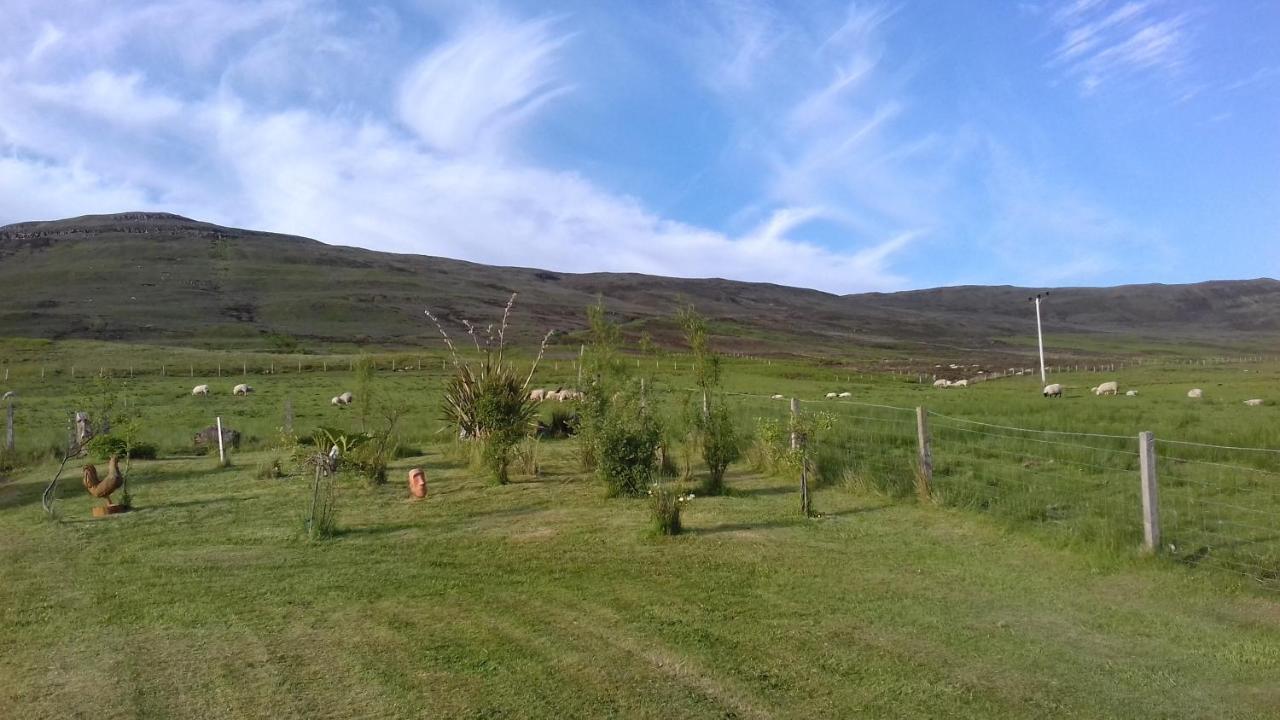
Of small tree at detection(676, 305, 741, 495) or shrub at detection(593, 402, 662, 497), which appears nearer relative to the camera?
shrub at detection(593, 402, 662, 497)

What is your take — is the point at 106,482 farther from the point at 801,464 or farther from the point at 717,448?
the point at 801,464

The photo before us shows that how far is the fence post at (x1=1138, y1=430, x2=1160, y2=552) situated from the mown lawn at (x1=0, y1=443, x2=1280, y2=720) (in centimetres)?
42

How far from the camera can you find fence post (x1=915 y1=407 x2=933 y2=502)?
10.9 metres

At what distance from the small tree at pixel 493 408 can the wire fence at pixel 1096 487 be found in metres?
4.65

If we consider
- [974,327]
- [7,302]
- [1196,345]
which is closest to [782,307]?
[974,327]

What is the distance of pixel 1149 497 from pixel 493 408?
30.1 feet

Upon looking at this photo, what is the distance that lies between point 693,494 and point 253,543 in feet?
17.9

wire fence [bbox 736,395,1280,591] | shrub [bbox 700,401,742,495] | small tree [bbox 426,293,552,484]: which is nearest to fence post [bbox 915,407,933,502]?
wire fence [bbox 736,395,1280,591]

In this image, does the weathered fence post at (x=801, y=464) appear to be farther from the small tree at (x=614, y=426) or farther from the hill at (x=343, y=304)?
the hill at (x=343, y=304)

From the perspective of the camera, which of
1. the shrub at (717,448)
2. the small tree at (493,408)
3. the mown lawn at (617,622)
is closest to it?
the mown lawn at (617,622)

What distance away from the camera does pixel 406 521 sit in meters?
10.4

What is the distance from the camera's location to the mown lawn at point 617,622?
4965mm

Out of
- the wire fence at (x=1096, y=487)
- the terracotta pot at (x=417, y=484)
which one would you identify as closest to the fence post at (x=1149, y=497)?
the wire fence at (x=1096, y=487)

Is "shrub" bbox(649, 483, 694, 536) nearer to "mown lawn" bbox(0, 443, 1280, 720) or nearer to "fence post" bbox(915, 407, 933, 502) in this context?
"mown lawn" bbox(0, 443, 1280, 720)
